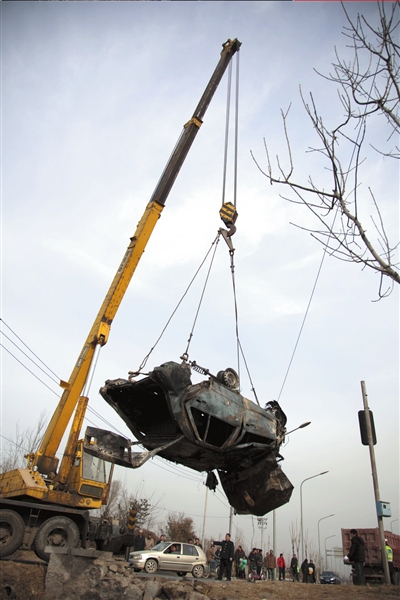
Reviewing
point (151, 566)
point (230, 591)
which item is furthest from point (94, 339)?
point (151, 566)

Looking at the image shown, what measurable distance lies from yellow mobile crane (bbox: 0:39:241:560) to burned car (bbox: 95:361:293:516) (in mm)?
2837

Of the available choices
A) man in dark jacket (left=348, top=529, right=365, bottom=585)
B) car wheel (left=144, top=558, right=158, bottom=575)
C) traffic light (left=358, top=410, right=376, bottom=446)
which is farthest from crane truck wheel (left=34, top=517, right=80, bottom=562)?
traffic light (left=358, top=410, right=376, bottom=446)

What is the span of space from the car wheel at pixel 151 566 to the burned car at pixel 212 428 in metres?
7.05

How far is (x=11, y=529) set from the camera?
1034cm

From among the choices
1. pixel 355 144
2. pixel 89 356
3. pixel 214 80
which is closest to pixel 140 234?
pixel 89 356

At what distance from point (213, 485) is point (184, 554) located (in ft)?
26.4

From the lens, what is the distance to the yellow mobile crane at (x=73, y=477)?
1050cm

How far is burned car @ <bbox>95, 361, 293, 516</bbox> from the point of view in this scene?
21.3ft

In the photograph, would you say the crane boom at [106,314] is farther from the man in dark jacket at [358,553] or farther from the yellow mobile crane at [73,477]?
the man in dark jacket at [358,553]

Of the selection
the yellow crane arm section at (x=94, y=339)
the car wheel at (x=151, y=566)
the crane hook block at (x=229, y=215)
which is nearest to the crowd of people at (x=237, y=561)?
the car wheel at (x=151, y=566)

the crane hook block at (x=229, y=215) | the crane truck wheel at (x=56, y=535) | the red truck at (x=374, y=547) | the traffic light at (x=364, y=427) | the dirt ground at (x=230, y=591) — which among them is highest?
the crane hook block at (x=229, y=215)

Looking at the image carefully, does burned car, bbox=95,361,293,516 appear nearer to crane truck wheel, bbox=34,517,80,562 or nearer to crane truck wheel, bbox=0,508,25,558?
crane truck wheel, bbox=34,517,80,562

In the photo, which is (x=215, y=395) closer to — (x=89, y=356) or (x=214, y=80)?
(x=89, y=356)

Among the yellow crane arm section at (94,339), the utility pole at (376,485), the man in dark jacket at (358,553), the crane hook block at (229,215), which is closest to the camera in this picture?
the utility pole at (376,485)
